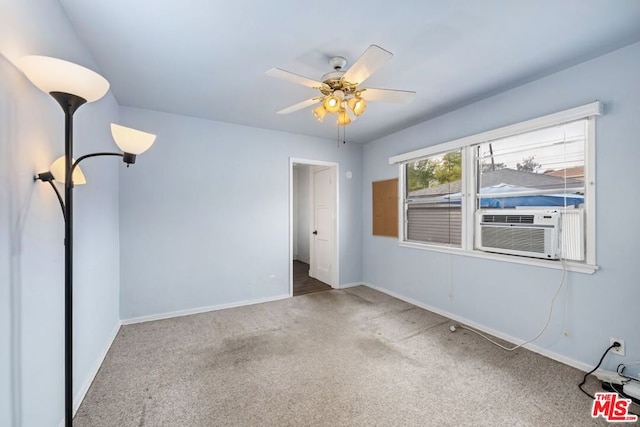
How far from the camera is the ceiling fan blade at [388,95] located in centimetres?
206

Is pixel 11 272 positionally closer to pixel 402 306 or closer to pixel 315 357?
pixel 315 357

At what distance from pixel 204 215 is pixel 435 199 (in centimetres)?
307

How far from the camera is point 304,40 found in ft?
6.36

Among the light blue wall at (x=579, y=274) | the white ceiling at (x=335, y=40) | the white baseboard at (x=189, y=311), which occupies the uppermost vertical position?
the white ceiling at (x=335, y=40)

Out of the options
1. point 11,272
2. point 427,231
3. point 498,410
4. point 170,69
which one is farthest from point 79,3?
point 427,231

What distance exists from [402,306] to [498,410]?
195 centimetres

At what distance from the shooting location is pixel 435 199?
3.61 meters

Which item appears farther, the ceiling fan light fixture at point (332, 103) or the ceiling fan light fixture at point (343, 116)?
the ceiling fan light fixture at point (343, 116)

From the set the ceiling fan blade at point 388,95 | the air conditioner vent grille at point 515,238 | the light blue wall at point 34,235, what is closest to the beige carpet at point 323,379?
the light blue wall at point 34,235

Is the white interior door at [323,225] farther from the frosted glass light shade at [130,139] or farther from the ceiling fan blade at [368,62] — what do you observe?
the frosted glass light shade at [130,139]

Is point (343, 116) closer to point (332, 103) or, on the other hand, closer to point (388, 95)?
point (332, 103)

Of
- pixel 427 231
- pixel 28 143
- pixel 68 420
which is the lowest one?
pixel 68 420

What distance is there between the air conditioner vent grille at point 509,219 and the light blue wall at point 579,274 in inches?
17.4

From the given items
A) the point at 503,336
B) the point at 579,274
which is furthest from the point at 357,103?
the point at 503,336
